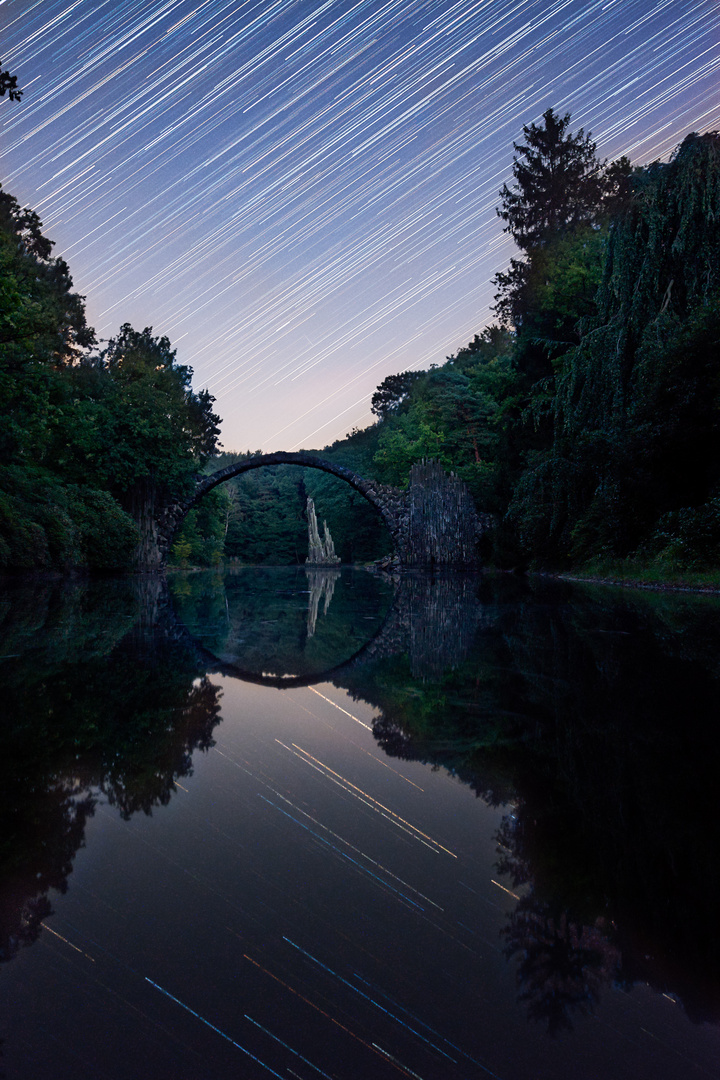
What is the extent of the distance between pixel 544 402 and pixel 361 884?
21.2 metres

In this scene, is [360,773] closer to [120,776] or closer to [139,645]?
[120,776]

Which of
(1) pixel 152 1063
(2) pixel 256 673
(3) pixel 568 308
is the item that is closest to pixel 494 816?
(1) pixel 152 1063

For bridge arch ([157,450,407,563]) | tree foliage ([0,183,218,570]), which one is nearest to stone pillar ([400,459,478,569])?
bridge arch ([157,450,407,563])

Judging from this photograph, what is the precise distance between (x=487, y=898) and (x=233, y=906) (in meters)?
0.51

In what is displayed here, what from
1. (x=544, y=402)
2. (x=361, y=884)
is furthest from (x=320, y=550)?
(x=361, y=884)

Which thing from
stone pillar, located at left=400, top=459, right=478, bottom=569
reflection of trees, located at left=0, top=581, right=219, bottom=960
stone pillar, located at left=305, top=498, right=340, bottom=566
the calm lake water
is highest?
stone pillar, located at left=400, top=459, right=478, bottom=569

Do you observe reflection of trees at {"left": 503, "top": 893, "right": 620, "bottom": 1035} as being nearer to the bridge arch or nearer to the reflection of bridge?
the reflection of bridge

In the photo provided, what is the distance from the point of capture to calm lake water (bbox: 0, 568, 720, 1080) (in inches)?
37.5

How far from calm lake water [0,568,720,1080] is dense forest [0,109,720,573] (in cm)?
988

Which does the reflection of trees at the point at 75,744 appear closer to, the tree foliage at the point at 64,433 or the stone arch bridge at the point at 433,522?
the tree foliage at the point at 64,433

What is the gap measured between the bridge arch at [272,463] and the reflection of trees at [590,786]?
24.7 m

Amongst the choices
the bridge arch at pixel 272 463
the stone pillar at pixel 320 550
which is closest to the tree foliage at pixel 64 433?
the bridge arch at pixel 272 463

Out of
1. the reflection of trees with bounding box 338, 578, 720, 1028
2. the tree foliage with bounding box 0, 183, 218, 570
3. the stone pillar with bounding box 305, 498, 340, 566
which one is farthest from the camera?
the stone pillar with bounding box 305, 498, 340, 566

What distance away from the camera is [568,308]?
987 inches
